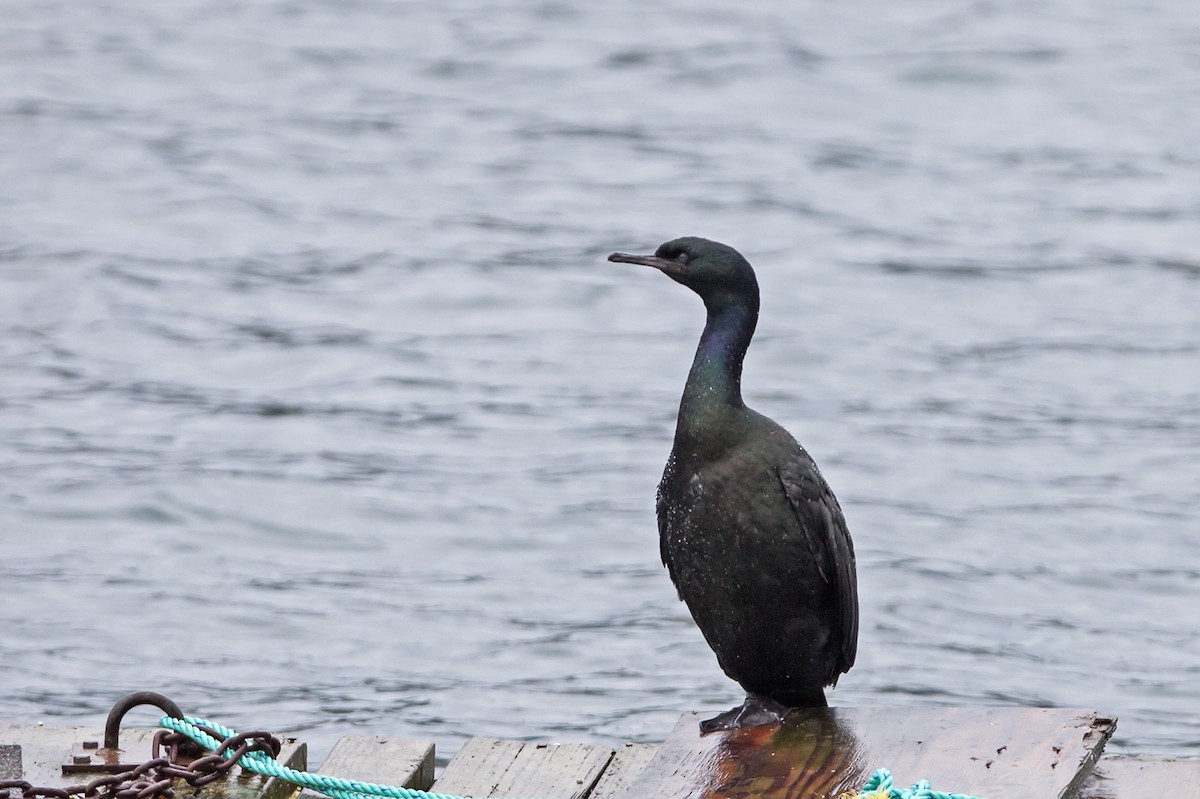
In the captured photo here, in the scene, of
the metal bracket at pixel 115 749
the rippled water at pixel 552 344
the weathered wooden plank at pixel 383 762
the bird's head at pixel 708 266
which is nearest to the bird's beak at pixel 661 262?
the bird's head at pixel 708 266

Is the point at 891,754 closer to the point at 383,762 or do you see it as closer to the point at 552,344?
the point at 383,762

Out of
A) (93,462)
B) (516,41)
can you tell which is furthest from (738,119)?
(93,462)

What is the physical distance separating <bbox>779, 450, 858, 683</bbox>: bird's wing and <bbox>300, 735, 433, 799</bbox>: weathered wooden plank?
1.05m

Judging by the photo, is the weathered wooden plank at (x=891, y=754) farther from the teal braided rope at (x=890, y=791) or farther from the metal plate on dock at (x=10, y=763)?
the metal plate on dock at (x=10, y=763)

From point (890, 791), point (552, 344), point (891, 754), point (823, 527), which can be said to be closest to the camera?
point (890, 791)

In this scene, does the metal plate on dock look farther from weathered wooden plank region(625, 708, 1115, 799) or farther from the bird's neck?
the bird's neck

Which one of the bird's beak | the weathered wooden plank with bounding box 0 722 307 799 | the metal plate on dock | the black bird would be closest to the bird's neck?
the black bird

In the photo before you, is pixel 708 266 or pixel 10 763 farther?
pixel 708 266

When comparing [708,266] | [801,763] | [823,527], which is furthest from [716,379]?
[801,763]

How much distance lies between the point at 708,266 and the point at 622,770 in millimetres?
1234

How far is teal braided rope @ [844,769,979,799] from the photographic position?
3.93 meters

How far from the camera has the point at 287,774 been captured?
414cm

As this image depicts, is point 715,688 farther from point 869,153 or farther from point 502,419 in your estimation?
point 869,153

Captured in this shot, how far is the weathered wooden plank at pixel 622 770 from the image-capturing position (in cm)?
494
